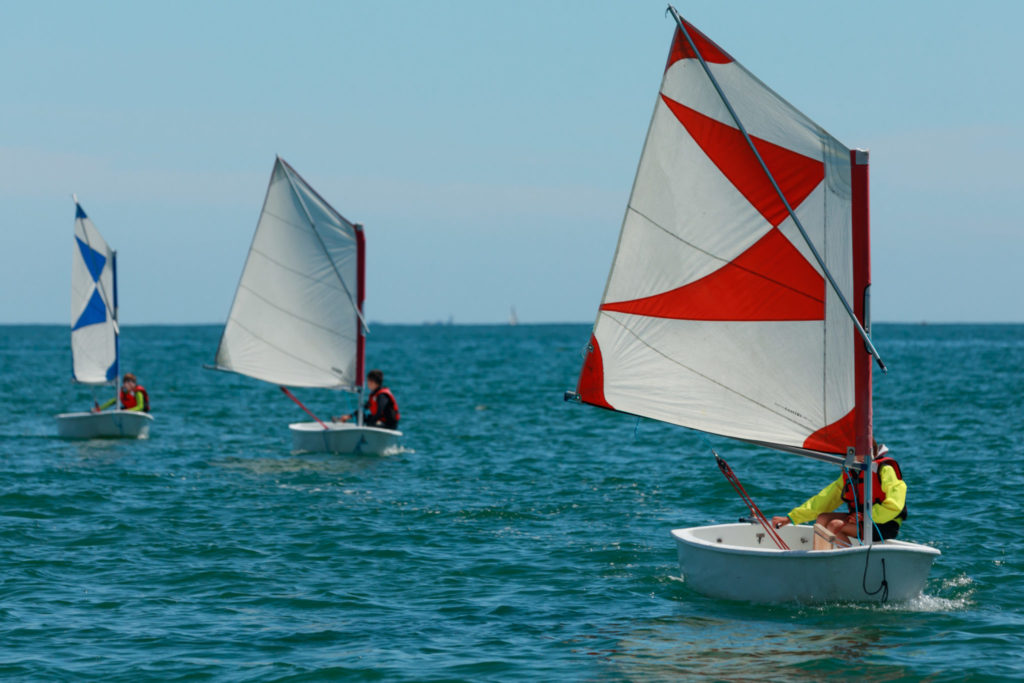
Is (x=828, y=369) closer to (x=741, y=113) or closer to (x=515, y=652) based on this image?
(x=741, y=113)

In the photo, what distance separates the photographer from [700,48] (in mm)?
12508

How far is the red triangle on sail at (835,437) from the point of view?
12.5 metres

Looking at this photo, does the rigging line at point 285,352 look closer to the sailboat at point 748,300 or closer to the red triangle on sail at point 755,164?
the sailboat at point 748,300

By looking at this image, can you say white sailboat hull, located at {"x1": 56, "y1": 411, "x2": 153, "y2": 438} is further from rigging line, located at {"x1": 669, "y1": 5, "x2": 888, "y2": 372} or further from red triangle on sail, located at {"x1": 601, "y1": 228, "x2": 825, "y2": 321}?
rigging line, located at {"x1": 669, "y1": 5, "x2": 888, "y2": 372}

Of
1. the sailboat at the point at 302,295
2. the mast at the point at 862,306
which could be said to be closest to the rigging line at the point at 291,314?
the sailboat at the point at 302,295

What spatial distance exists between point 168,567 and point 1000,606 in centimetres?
1041

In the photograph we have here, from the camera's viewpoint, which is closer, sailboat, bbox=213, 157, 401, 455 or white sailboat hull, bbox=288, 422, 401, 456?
white sailboat hull, bbox=288, 422, 401, 456

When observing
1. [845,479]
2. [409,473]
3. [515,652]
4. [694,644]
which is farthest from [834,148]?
[409,473]

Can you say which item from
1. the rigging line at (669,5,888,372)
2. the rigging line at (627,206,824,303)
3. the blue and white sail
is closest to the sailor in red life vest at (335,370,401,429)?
the blue and white sail

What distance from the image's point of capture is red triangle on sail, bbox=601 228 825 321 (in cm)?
1256

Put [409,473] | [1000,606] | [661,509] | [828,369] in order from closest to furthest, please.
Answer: [828,369], [1000,606], [661,509], [409,473]

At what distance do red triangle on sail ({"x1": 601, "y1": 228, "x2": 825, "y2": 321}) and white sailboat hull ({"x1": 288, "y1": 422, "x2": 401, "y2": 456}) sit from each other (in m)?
14.5

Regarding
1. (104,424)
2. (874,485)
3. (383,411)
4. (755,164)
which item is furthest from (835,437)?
(104,424)

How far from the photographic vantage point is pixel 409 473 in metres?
25.2
